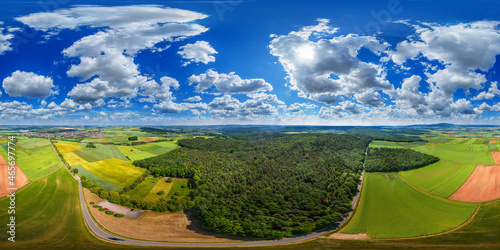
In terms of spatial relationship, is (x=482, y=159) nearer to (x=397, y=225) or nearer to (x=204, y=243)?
(x=397, y=225)

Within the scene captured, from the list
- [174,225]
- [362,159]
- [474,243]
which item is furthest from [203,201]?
[362,159]

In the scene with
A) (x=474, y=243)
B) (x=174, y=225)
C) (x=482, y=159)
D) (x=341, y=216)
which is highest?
(x=482, y=159)

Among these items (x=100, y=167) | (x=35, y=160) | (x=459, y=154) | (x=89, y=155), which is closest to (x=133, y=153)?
(x=89, y=155)

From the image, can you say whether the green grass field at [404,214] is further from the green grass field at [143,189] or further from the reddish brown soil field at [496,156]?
the green grass field at [143,189]

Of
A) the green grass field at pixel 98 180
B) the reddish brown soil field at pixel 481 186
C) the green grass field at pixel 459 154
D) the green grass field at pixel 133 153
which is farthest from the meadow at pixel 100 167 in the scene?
the green grass field at pixel 459 154

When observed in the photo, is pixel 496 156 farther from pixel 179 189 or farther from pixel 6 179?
A: pixel 6 179
